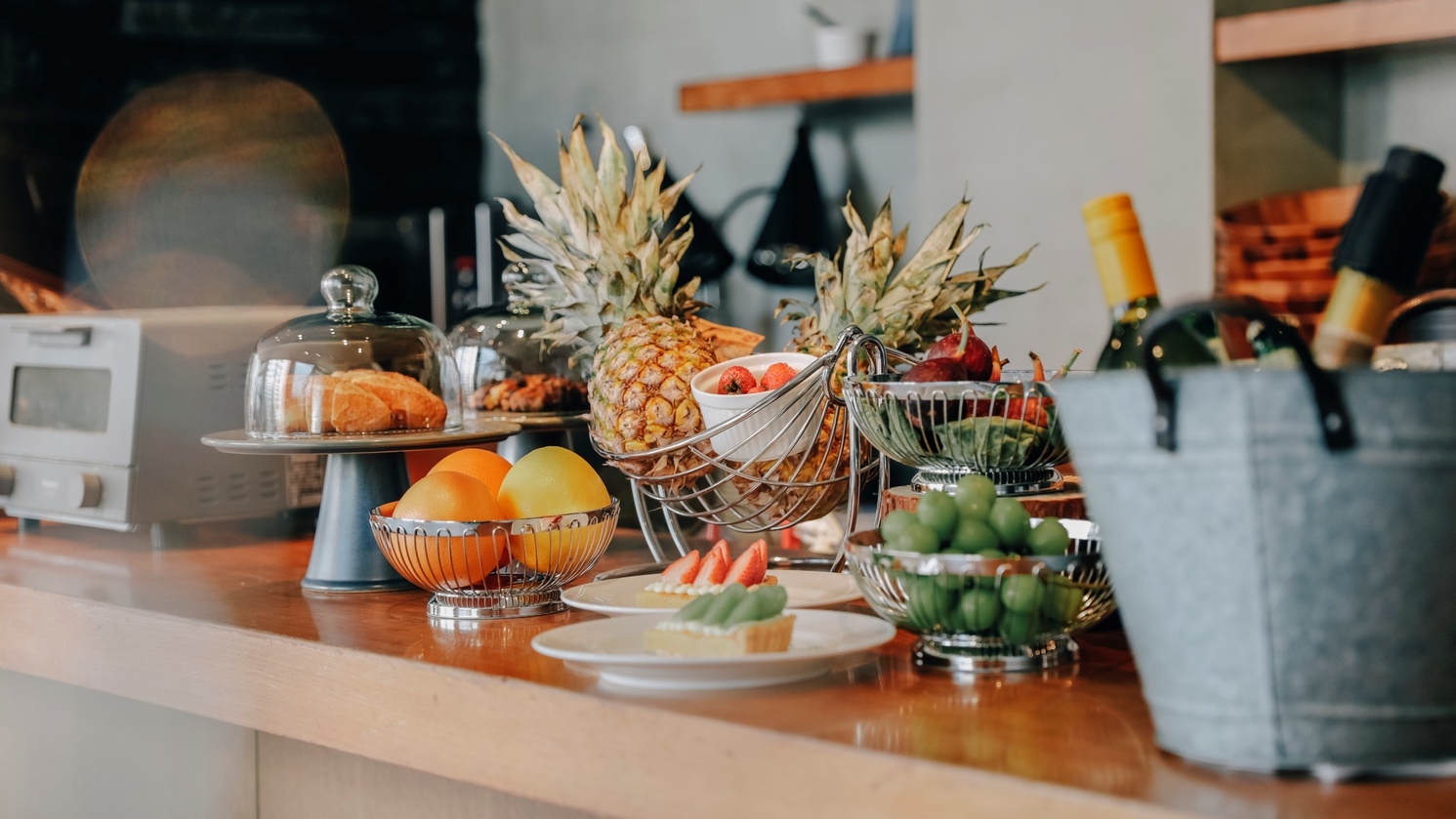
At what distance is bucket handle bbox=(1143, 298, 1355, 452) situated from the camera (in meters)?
0.58

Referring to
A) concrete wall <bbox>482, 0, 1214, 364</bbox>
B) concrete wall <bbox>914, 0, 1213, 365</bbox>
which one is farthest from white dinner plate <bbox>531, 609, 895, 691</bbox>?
concrete wall <bbox>914, 0, 1213, 365</bbox>

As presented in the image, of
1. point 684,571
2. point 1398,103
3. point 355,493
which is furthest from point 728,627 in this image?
point 1398,103

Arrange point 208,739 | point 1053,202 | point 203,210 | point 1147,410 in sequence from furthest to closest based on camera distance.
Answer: point 203,210, point 1053,202, point 208,739, point 1147,410

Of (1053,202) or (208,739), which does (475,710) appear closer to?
(208,739)

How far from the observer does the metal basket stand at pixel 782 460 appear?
1.10 metres

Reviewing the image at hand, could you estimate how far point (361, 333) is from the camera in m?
1.36

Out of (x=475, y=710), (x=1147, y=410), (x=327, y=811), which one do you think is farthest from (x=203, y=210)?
(x=1147, y=410)

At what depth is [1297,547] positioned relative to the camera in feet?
1.97

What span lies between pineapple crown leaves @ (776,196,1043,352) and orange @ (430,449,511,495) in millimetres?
317

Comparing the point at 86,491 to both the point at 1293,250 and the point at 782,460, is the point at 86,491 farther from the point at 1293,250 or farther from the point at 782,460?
the point at 1293,250

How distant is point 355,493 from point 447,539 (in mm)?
239

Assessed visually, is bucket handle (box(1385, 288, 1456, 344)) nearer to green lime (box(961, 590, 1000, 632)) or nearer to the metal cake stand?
green lime (box(961, 590, 1000, 632))

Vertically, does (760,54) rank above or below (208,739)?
above

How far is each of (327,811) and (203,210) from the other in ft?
8.90
